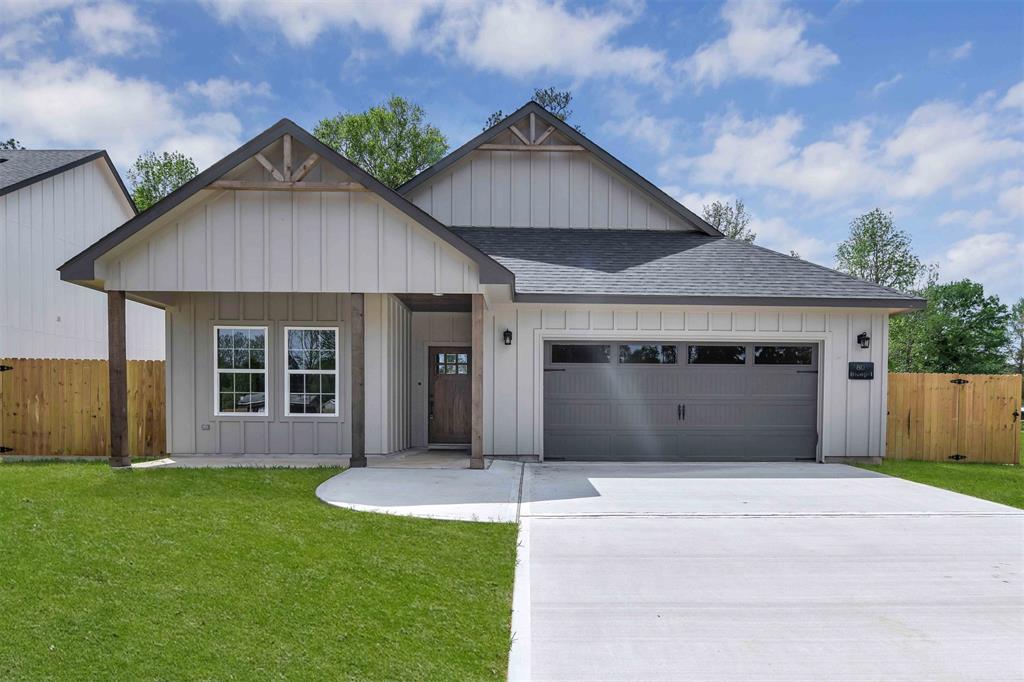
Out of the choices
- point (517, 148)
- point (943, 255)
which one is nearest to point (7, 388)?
point (517, 148)

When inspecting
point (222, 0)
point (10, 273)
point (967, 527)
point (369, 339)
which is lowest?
point (967, 527)

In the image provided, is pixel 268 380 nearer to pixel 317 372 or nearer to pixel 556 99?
pixel 317 372

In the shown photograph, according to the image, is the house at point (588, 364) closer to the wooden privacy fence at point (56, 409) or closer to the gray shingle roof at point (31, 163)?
the wooden privacy fence at point (56, 409)

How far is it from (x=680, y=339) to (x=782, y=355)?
1823 mm

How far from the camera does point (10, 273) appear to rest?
12.3 m

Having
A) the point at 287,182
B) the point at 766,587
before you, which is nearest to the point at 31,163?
the point at 287,182

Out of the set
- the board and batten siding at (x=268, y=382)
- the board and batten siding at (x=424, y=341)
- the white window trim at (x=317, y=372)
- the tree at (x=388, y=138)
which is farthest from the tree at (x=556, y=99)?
the white window trim at (x=317, y=372)

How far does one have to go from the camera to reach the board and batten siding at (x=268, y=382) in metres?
9.79

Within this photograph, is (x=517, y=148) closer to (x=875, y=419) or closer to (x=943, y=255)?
(x=875, y=419)

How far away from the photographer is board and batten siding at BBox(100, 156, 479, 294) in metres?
8.12

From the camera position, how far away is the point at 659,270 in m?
10.6

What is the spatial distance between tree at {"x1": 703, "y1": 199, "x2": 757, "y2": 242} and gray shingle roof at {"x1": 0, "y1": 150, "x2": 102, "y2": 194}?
29.8 meters

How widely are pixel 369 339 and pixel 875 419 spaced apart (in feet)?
28.4

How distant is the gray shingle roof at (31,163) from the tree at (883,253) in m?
31.5
